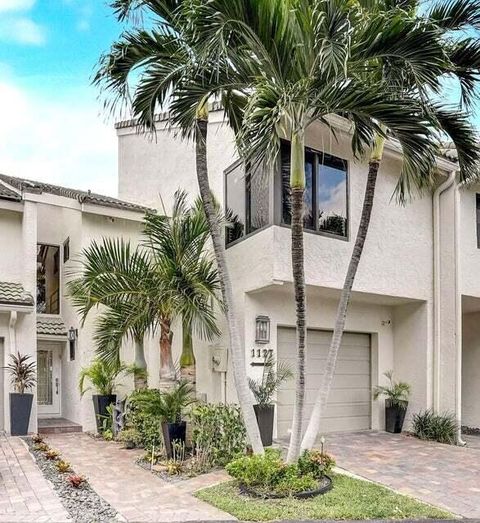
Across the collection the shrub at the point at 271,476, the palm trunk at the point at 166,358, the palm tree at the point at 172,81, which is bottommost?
the shrub at the point at 271,476

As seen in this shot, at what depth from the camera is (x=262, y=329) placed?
1318cm

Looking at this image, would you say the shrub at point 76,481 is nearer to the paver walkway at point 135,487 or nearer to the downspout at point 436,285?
the paver walkway at point 135,487

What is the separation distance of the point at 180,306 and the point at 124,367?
3534 mm

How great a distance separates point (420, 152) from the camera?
29.7 feet

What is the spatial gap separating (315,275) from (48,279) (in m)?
10.4

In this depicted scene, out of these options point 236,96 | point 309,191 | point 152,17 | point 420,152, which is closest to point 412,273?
point 309,191

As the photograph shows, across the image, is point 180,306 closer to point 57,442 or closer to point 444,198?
point 57,442

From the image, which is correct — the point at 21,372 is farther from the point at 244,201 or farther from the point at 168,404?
the point at 244,201

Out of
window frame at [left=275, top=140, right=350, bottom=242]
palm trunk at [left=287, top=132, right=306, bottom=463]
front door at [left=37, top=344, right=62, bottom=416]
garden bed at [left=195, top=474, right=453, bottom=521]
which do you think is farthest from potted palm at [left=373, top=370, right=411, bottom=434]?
front door at [left=37, top=344, right=62, bottom=416]

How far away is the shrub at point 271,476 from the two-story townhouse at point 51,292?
8.35 m

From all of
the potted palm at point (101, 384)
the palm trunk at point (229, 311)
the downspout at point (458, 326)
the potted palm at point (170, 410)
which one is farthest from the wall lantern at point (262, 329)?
the downspout at point (458, 326)

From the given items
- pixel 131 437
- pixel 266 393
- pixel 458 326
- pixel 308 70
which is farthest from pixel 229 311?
pixel 458 326

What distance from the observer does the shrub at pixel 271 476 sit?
830 centimetres

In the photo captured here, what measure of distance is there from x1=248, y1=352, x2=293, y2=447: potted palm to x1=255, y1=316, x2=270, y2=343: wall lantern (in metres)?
0.38
